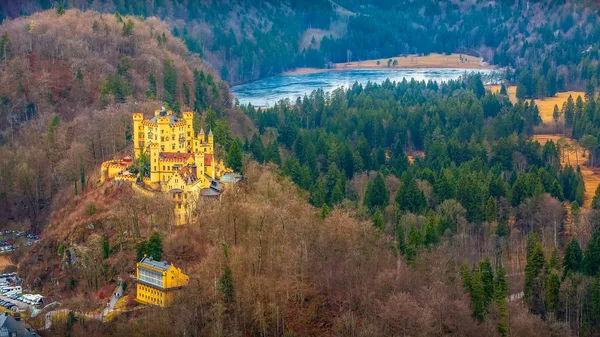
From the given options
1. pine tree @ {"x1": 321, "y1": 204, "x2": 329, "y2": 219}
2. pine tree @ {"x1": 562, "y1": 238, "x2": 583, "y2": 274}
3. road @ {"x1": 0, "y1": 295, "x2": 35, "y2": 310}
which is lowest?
road @ {"x1": 0, "y1": 295, "x2": 35, "y2": 310}

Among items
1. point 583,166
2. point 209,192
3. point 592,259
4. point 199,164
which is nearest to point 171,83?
point 199,164

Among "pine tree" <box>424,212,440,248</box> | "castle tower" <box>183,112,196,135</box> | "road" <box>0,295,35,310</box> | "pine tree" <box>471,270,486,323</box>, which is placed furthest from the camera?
"castle tower" <box>183,112,196,135</box>

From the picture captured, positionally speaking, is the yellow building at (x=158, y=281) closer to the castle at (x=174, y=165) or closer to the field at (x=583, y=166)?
the castle at (x=174, y=165)

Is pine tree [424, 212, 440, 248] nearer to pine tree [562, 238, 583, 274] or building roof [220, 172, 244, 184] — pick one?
pine tree [562, 238, 583, 274]

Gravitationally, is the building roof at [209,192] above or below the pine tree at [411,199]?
above

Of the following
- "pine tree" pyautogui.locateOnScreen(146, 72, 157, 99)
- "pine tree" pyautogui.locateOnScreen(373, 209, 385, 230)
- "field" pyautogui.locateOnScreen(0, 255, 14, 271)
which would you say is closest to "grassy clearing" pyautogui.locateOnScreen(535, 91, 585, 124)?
"pine tree" pyautogui.locateOnScreen(146, 72, 157, 99)

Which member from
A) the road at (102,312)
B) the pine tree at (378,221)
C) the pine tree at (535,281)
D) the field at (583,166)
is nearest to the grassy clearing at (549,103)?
the field at (583,166)
